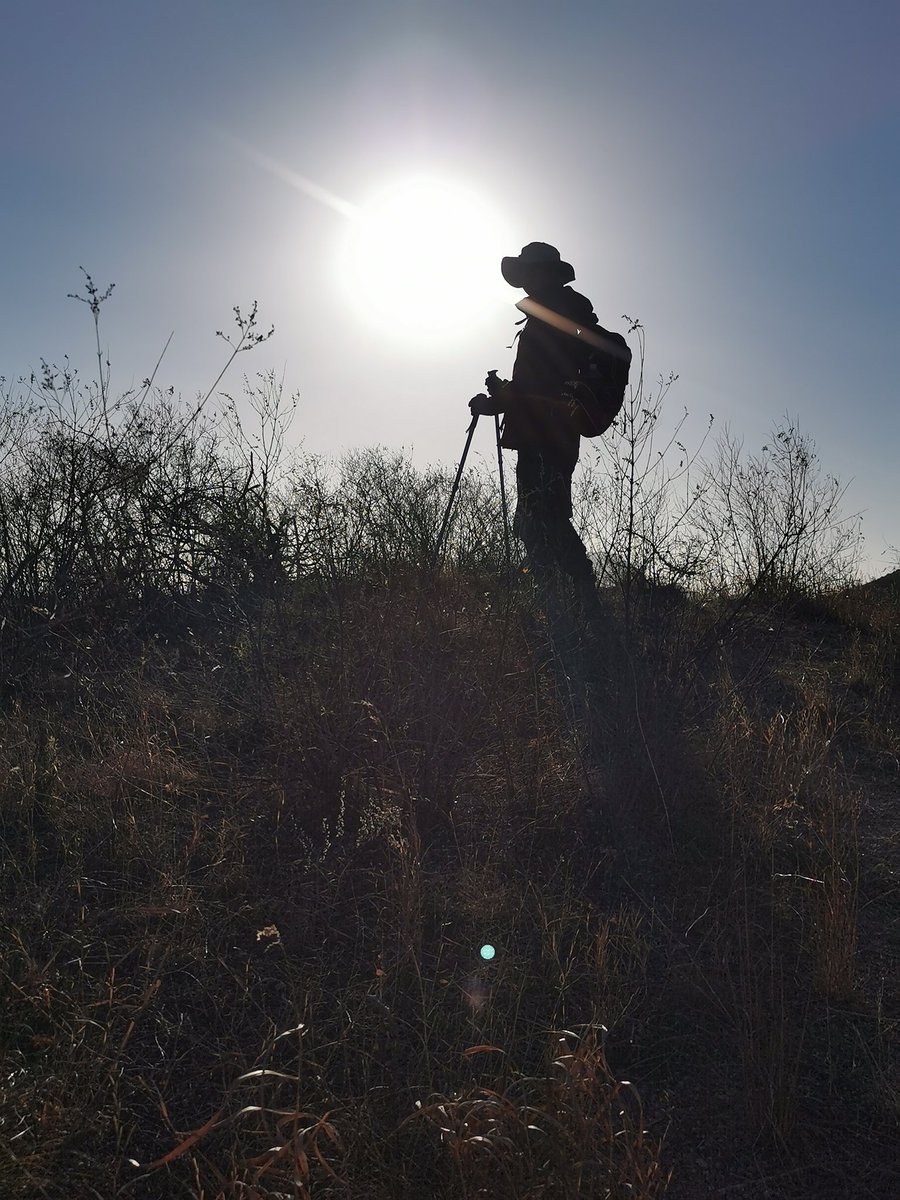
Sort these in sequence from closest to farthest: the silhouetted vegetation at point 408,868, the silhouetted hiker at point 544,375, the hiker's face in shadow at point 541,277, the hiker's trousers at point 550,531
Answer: the silhouetted vegetation at point 408,868
the hiker's trousers at point 550,531
the silhouetted hiker at point 544,375
the hiker's face in shadow at point 541,277

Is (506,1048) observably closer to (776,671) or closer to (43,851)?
(43,851)

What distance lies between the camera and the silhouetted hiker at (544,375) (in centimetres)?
522

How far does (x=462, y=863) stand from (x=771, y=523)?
8.99 feet

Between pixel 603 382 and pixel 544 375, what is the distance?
0.67 metres

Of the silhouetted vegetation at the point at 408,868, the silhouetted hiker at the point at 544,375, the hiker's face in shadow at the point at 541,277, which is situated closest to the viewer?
the silhouetted vegetation at the point at 408,868

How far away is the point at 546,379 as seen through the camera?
17.7ft

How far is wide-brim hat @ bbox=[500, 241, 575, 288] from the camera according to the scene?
18.0 ft

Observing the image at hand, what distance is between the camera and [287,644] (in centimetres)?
369

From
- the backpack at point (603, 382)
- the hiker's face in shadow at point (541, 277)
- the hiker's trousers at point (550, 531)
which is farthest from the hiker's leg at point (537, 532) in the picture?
the hiker's face in shadow at point (541, 277)

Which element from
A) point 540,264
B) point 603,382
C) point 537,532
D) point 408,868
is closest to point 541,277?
point 540,264

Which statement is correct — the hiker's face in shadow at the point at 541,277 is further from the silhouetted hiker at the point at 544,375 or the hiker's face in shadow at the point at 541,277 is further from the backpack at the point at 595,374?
the backpack at the point at 595,374

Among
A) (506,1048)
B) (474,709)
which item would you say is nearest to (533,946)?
(506,1048)

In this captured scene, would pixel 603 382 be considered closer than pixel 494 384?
Yes

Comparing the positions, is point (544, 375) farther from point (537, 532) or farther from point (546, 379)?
point (537, 532)
